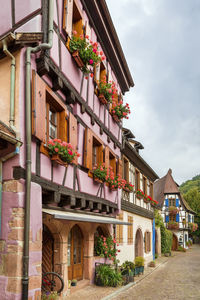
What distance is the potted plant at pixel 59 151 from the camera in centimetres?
645

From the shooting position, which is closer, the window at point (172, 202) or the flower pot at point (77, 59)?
the flower pot at point (77, 59)

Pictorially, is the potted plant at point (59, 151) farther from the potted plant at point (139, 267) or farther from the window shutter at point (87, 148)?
the potted plant at point (139, 267)

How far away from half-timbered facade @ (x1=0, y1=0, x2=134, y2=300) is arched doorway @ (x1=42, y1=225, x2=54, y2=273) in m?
0.02

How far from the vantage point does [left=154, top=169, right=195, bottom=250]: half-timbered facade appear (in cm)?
3644

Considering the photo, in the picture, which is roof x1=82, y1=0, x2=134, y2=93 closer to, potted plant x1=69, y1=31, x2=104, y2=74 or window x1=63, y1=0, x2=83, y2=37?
window x1=63, y1=0, x2=83, y2=37

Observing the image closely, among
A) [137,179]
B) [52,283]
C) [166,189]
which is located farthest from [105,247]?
[166,189]

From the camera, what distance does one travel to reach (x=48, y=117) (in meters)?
6.89

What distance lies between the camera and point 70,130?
7.66 m

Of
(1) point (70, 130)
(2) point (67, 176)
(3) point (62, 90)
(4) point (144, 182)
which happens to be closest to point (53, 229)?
(2) point (67, 176)

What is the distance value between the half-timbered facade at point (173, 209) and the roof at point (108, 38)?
2517 cm

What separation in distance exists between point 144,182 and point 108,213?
814 cm

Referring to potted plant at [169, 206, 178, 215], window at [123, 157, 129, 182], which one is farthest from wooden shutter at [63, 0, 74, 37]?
potted plant at [169, 206, 178, 215]

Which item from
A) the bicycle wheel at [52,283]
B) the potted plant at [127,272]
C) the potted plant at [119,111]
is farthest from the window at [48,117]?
the potted plant at [127,272]

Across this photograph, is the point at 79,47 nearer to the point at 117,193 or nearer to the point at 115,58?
the point at 115,58
